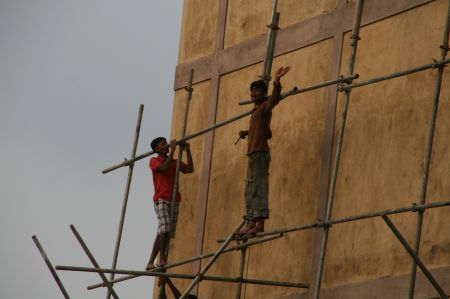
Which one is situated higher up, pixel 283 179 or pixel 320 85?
pixel 320 85

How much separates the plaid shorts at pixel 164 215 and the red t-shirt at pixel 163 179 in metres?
0.06

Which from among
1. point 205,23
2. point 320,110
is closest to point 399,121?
point 320,110

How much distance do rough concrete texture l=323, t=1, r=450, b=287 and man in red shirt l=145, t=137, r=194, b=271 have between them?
2525 millimetres

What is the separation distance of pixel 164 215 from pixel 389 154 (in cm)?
339

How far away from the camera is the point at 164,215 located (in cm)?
1981

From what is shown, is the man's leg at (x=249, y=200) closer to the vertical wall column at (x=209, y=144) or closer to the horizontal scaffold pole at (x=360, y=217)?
the horizontal scaffold pole at (x=360, y=217)

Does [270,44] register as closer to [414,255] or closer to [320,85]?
[320,85]

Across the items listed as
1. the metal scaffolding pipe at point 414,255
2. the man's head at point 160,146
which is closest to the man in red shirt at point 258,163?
the man's head at point 160,146

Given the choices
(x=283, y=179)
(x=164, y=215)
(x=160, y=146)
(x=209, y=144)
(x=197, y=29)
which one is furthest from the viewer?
(x=197, y=29)

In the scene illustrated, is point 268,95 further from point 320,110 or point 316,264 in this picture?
point 316,264

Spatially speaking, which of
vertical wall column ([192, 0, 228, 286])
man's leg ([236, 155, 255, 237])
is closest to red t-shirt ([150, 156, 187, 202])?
vertical wall column ([192, 0, 228, 286])

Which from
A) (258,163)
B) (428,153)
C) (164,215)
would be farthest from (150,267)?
(428,153)

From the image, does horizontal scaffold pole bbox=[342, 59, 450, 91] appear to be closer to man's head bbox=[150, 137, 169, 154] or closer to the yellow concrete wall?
the yellow concrete wall

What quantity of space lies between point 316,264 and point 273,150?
1.76m
